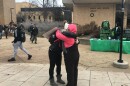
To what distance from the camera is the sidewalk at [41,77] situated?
6.55m

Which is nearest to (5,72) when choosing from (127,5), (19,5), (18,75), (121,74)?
(18,75)

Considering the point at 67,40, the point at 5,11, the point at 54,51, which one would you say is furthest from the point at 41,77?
the point at 5,11

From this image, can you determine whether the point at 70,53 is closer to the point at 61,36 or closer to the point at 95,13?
the point at 61,36

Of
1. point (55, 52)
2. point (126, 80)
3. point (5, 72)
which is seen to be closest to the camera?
point (55, 52)

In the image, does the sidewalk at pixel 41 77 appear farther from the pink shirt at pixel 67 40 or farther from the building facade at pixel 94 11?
the building facade at pixel 94 11

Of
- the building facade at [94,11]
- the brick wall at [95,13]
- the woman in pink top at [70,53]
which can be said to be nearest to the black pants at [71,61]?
the woman in pink top at [70,53]

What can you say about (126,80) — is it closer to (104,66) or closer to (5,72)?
(104,66)

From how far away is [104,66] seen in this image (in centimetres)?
950

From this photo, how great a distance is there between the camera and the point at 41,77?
7.11 metres

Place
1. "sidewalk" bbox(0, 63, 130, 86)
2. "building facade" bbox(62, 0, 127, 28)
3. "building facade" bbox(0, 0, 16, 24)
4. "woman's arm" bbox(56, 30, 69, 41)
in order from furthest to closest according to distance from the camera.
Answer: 1. "building facade" bbox(0, 0, 16, 24)
2. "building facade" bbox(62, 0, 127, 28)
3. "sidewalk" bbox(0, 63, 130, 86)
4. "woman's arm" bbox(56, 30, 69, 41)

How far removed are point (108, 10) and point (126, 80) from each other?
58.5 feet

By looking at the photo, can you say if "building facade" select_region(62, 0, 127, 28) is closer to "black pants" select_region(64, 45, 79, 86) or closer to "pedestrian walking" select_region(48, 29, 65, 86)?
"pedestrian walking" select_region(48, 29, 65, 86)

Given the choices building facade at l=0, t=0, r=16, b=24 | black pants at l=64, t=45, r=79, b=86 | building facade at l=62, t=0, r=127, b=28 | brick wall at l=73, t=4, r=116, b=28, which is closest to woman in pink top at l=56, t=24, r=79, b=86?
black pants at l=64, t=45, r=79, b=86

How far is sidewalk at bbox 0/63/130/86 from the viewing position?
655cm
